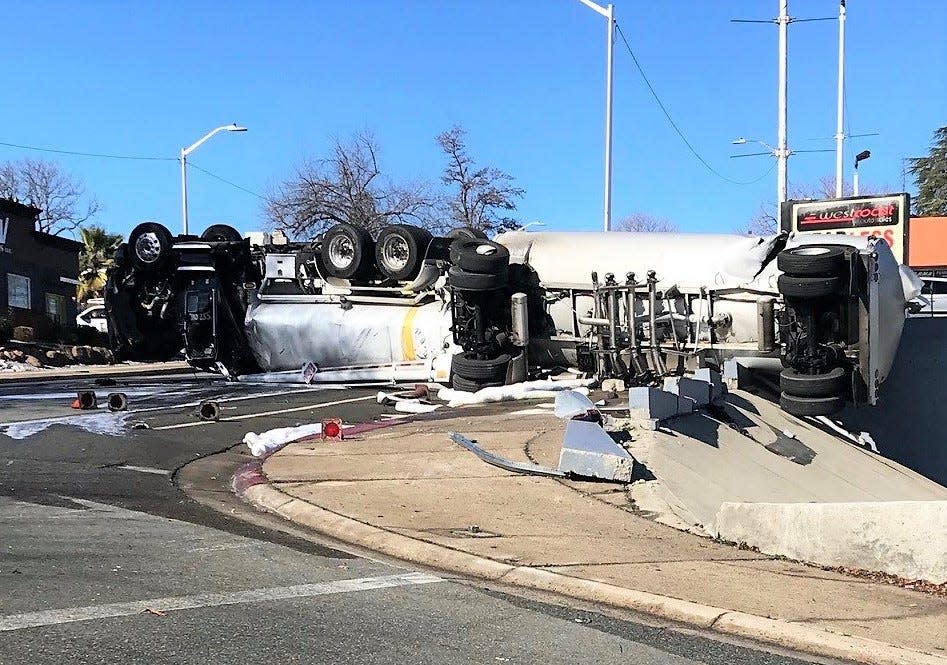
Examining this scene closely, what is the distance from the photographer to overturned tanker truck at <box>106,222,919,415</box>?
12.3 meters

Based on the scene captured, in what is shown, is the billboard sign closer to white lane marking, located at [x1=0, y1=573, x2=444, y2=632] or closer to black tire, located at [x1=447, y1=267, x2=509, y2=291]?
black tire, located at [x1=447, y1=267, x2=509, y2=291]

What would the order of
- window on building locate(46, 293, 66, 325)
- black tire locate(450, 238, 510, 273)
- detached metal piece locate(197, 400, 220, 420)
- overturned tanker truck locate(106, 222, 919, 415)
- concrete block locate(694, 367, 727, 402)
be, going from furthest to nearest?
1. window on building locate(46, 293, 66, 325)
2. black tire locate(450, 238, 510, 273)
3. detached metal piece locate(197, 400, 220, 420)
4. overturned tanker truck locate(106, 222, 919, 415)
5. concrete block locate(694, 367, 727, 402)

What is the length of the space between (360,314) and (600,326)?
4.66m

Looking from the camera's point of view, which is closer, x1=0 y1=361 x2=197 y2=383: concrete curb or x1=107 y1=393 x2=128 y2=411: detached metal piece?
x1=107 y1=393 x2=128 y2=411: detached metal piece

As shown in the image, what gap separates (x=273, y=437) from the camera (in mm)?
11086

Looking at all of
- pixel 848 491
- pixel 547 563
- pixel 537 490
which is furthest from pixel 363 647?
pixel 848 491

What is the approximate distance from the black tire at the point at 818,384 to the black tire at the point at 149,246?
1178 cm

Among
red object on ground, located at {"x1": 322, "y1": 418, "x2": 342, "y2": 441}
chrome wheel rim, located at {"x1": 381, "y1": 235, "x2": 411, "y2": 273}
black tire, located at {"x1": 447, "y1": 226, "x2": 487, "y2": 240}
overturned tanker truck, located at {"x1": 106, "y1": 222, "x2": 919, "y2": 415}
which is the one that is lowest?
red object on ground, located at {"x1": 322, "y1": 418, "x2": 342, "y2": 441}

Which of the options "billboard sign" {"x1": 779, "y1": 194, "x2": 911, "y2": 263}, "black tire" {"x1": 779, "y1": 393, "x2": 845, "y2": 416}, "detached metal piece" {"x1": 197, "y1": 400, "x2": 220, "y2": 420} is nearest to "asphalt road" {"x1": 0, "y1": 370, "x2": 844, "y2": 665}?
"detached metal piece" {"x1": 197, "y1": 400, "x2": 220, "y2": 420}

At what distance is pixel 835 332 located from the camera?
12312 mm

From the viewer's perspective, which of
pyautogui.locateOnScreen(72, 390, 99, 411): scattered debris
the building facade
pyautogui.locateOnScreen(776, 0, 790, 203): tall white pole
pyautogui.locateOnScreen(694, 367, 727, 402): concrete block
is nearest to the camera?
pyautogui.locateOnScreen(694, 367, 727, 402): concrete block

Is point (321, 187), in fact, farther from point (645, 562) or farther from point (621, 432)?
point (645, 562)

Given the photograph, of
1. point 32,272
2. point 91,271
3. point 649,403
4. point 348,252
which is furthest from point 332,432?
point 91,271

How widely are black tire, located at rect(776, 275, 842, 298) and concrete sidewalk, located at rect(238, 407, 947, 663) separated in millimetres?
3960
